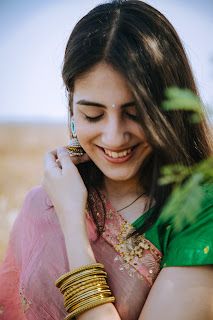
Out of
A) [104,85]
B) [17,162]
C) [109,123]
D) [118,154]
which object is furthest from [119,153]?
[17,162]

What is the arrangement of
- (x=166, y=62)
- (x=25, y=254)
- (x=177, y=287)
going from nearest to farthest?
(x=177, y=287) → (x=166, y=62) → (x=25, y=254)

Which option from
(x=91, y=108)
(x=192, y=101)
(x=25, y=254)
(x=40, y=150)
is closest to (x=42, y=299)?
(x=25, y=254)

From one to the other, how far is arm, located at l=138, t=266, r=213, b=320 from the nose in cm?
41

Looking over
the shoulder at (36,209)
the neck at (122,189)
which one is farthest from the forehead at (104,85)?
the shoulder at (36,209)

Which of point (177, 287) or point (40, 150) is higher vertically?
point (177, 287)

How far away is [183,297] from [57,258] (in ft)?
1.71

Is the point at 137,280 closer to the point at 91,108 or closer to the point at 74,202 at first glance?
the point at 74,202

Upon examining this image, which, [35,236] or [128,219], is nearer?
[128,219]

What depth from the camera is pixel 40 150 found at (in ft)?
38.9

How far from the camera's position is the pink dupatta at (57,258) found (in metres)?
1.86

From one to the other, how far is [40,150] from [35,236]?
32.0 feet

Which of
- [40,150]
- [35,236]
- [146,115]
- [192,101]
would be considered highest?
[192,101]

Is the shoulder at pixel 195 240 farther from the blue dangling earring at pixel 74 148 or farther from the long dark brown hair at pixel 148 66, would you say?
the blue dangling earring at pixel 74 148

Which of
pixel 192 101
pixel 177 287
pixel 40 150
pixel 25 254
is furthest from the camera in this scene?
pixel 40 150
